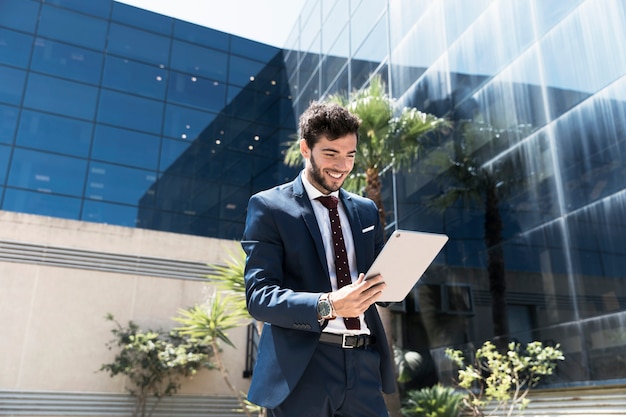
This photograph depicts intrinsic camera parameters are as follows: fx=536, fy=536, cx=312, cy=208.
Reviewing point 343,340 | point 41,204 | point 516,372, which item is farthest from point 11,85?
point 343,340

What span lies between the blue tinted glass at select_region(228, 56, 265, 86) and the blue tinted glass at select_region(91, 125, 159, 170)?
3.57m

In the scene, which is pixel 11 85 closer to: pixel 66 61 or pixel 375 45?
pixel 66 61

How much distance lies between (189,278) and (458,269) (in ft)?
18.8

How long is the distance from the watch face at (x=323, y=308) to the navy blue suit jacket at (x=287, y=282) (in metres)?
0.01

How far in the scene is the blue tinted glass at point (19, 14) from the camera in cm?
1546

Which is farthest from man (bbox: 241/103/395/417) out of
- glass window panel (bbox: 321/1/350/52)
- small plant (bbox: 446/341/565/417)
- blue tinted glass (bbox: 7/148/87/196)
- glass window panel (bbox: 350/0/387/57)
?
blue tinted glass (bbox: 7/148/87/196)

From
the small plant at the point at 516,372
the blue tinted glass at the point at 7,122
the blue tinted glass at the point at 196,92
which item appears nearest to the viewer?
the small plant at the point at 516,372

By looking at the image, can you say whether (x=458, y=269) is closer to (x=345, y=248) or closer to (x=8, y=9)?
Result: (x=345, y=248)

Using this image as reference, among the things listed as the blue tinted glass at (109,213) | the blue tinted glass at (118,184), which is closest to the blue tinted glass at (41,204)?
the blue tinted glass at (109,213)

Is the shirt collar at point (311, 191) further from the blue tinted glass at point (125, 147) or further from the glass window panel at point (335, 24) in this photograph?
the blue tinted glass at point (125, 147)

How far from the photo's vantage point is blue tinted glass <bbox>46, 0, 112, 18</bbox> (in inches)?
645

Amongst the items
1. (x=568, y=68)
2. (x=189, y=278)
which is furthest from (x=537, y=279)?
(x=189, y=278)

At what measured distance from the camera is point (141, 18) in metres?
17.2

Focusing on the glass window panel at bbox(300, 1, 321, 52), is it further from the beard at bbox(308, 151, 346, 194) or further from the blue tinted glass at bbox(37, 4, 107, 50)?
the beard at bbox(308, 151, 346, 194)
